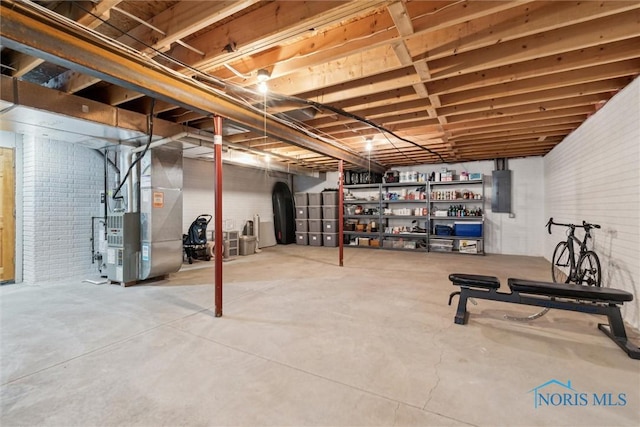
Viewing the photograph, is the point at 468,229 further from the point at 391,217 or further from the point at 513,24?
the point at 513,24

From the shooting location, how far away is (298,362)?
7.27ft

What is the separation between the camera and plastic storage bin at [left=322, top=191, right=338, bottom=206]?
8.93 metres

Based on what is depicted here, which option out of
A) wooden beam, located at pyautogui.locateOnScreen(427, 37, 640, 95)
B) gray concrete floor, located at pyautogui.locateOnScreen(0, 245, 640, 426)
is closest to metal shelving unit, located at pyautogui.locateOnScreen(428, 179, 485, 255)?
gray concrete floor, located at pyautogui.locateOnScreen(0, 245, 640, 426)

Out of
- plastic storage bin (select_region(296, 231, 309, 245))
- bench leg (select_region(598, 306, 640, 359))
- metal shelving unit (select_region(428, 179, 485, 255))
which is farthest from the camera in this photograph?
plastic storage bin (select_region(296, 231, 309, 245))

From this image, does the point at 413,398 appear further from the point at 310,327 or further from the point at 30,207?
the point at 30,207

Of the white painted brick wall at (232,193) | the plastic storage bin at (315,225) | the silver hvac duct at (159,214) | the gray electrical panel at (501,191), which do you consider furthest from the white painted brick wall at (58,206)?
the gray electrical panel at (501,191)

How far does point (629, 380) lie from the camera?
197cm

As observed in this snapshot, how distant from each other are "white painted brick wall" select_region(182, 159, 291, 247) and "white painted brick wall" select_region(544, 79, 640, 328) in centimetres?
762

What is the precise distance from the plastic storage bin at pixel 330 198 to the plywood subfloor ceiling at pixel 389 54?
14.4 ft

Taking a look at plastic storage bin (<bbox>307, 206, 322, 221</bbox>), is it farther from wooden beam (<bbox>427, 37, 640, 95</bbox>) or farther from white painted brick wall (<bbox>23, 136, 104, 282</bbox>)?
wooden beam (<bbox>427, 37, 640, 95</bbox>)

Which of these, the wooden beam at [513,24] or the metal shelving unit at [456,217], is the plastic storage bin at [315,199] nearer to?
the metal shelving unit at [456,217]

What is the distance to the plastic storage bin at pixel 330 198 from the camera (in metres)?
8.93

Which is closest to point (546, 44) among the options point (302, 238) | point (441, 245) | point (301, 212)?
point (441, 245)

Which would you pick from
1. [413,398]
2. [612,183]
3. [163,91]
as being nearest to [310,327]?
[413,398]
